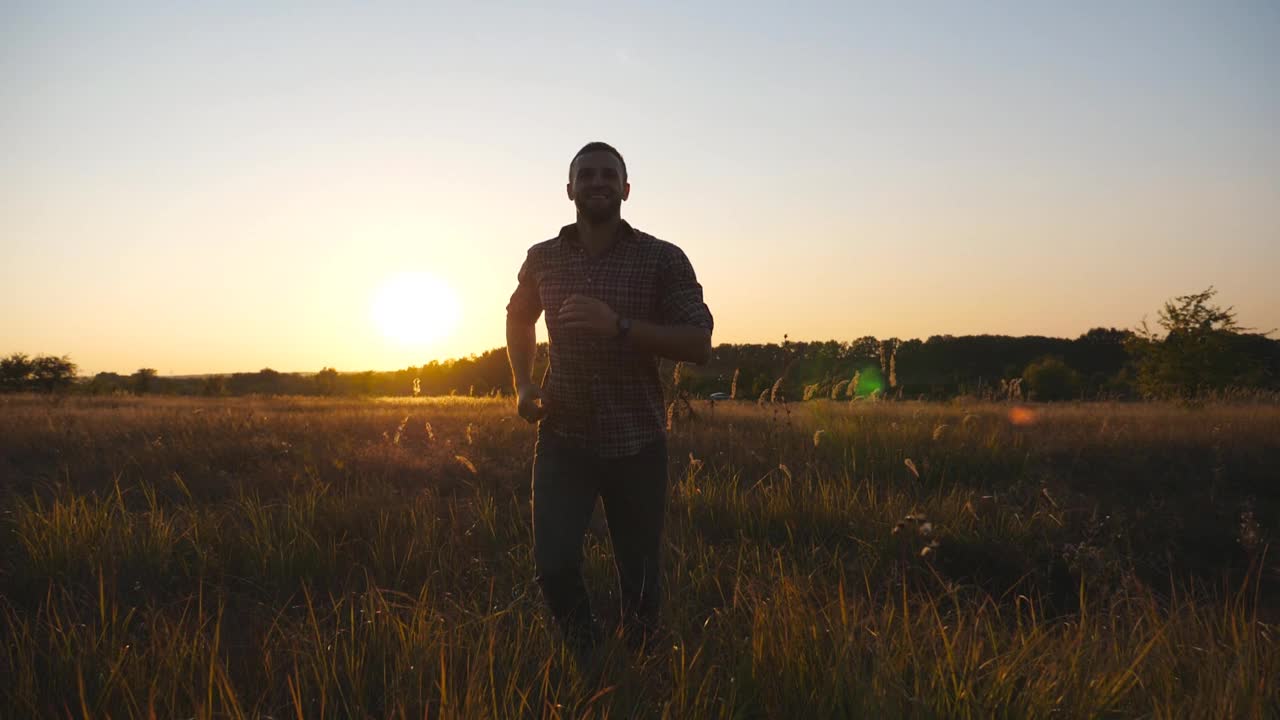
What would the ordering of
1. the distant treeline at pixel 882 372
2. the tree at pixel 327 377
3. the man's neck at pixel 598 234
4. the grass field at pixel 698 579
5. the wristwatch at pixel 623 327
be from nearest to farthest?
1. the grass field at pixel 698 579
2. the wristwatch at pixel 623 327
3. the man's neck at pixel 598 234
4. the distant treeline at pixel 882 372
5. the tree at pixel 327 377

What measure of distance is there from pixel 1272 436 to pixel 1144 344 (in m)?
29.0

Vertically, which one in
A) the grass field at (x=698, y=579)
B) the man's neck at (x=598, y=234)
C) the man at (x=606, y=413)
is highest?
the man's neck at (x=598, y=234)

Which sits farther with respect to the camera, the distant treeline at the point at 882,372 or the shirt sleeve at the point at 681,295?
the distant treeline at the point at 882,372

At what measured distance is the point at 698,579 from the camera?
360cm

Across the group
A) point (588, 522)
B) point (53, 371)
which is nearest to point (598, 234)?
point (588, 522)

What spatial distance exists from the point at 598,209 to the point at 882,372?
23.1 feet

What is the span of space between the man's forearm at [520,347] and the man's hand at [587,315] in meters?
0.71

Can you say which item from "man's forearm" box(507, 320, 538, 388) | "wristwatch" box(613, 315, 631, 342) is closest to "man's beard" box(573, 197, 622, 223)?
"wristwatch" box(613, 315, 631, 342)

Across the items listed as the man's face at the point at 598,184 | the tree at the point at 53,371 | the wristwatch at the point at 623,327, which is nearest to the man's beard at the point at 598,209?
the man's face at the point at 598,184

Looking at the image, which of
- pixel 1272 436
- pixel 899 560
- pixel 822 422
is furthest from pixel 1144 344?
pixel 899 560

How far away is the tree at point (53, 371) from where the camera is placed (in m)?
43.1

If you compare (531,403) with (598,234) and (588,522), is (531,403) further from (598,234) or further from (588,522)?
(598,234)

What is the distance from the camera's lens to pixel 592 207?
2.67 metres

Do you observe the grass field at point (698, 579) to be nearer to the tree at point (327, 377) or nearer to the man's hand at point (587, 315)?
the man's hand at point (587, 315)
